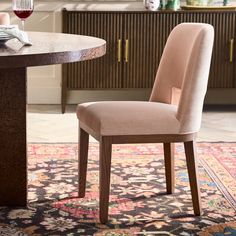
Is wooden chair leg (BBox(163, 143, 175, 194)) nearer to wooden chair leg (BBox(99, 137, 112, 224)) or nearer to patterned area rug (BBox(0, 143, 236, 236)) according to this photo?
patterned area rug (BBox(0, 143, 236, 236))

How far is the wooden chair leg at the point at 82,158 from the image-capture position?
9.34ft

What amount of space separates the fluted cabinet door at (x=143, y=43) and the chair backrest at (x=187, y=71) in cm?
218

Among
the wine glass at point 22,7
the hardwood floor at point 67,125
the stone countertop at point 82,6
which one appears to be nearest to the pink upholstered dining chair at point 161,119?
the wine glass at point 22,7

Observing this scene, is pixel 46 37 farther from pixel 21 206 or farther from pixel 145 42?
pixel 145 42

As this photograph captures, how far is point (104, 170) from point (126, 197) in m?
0.44

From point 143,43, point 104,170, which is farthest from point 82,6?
point 104,170

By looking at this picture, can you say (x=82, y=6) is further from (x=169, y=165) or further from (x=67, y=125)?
(x=169, y=165)

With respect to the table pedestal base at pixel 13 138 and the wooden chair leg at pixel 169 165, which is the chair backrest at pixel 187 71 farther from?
the table pedestal base at pixel 13 138

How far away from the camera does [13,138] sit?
270 centimetres

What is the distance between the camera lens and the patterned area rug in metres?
2.53

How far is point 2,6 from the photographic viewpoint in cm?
535

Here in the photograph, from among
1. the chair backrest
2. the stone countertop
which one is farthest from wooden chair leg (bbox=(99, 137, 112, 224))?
the stone countertop

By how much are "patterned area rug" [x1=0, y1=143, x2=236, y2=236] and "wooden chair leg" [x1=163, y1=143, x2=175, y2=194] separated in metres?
0.04

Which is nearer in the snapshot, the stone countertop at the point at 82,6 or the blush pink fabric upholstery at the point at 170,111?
the blush pink fabric upholstery at the point at 170,111
